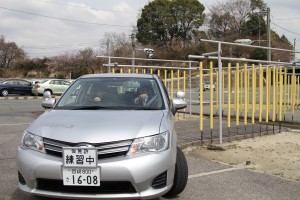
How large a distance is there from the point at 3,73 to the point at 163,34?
25.7m

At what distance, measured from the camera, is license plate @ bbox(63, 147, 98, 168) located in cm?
394

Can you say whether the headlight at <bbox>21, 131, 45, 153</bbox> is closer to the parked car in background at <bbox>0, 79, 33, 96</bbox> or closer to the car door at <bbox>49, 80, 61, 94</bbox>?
the car door at <bbox>49, 80, 61, 94</bbox>

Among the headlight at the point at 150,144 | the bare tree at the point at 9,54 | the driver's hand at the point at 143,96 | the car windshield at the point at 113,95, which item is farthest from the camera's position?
the bare tree at the point at 9,54

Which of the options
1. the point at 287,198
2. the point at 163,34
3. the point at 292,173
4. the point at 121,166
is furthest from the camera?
the point at 163,34

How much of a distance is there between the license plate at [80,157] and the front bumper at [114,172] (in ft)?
0.22

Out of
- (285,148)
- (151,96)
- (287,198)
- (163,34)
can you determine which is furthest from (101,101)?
(163,34)

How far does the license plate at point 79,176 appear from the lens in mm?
3922

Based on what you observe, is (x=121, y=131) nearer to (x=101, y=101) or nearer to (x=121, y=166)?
(x=121, y=166)

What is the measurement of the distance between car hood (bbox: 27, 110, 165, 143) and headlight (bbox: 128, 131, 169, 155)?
0.06 m

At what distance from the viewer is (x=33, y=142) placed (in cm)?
424

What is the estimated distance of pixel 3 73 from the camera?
6431cm

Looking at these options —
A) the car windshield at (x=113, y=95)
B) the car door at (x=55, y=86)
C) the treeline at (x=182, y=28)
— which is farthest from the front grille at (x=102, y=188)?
the treeline at (x=182, y=28)

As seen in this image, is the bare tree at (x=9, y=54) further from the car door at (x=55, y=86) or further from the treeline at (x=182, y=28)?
the car door at (x=55, y=86)

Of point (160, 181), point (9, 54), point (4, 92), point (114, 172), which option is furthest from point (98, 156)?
point (9, 54)
